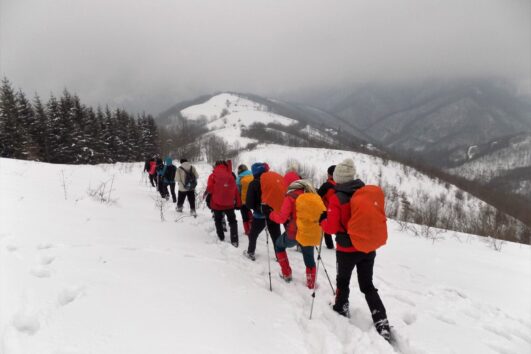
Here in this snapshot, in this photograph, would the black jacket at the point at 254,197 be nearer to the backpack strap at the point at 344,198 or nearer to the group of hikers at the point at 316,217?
the group of hikers at the point at 316,217

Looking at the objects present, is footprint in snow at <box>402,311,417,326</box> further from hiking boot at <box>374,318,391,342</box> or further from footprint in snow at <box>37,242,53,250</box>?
footprint in snow at <box>37,242,53,250</box>

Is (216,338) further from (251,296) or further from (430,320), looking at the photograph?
(430,320)

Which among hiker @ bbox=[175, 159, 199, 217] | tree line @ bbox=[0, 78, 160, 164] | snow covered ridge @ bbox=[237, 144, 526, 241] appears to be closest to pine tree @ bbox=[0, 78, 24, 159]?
tree line @ bbox=[0, 78, 160, 164]

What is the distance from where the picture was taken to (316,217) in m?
4.48

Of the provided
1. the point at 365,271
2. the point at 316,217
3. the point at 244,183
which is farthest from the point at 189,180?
the point at 365,271

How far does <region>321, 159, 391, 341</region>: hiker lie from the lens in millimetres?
3469

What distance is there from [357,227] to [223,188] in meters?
3.68

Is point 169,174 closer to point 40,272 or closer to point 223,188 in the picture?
point 223,188

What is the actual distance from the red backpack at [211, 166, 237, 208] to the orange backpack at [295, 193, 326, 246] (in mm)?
2350

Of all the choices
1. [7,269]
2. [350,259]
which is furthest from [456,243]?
[7,269]

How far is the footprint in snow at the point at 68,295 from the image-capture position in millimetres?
2771

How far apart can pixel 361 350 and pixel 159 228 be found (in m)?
4.99

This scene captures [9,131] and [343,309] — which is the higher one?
[9,131]

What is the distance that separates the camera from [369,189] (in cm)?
358
